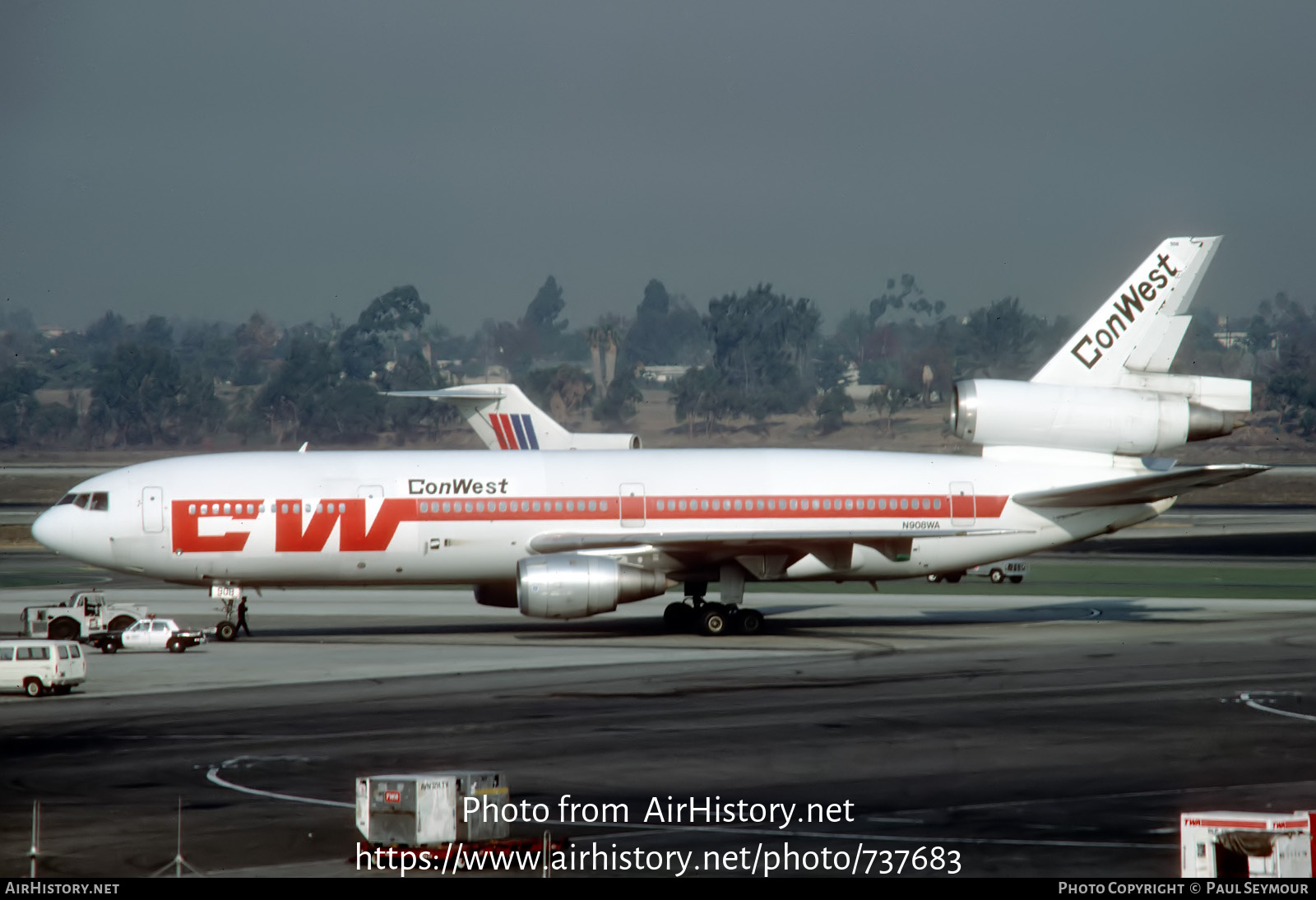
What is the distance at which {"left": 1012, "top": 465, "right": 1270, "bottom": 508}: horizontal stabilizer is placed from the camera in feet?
133

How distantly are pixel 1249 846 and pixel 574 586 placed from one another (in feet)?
84.6

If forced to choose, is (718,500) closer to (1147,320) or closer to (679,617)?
(679,617)

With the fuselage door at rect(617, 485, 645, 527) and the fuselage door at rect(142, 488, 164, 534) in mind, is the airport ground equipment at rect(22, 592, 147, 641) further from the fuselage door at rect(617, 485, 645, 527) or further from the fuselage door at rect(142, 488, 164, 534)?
the fuselage door at rect(617, 485, 645, 527)

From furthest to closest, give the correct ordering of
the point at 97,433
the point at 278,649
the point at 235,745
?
the point at 97,433
the point at 278,649
the point at 235,745

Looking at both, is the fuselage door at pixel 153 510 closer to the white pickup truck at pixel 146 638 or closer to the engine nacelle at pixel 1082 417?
the white pickup truck at pixel 146 638

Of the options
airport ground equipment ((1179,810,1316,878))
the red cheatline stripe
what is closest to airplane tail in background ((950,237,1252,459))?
the red cheatline stripe

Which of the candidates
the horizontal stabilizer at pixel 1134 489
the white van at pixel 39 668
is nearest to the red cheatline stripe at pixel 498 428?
the horizontal stabilizer at pixel 1134 489

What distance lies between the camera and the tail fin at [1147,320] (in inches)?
1732

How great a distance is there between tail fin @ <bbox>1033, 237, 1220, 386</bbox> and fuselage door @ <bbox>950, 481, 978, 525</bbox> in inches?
179

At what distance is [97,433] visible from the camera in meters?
187

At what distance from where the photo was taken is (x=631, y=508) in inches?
1684

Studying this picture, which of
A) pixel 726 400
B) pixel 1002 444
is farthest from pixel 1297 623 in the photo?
pixel 726 400

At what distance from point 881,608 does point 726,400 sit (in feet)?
455
